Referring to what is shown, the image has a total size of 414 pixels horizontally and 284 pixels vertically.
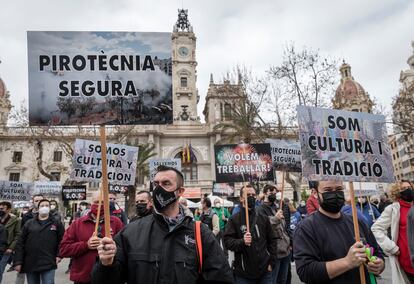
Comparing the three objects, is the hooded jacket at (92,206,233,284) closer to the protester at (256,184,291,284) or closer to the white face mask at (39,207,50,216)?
the protester at (256,184,291,284)

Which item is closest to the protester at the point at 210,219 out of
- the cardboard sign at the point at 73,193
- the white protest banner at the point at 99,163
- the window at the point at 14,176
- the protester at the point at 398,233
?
the white protest banner at the point at 99,163

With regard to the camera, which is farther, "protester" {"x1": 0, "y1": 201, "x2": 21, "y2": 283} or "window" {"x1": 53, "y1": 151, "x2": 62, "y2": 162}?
"window" {"x1": 53, "y1": 151, "x2": 62, "y2": 162}

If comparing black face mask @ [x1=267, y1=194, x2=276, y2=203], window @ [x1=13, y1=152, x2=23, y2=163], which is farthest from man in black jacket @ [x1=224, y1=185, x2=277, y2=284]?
window @ [x1=13, y1=152, x2=23, y2=163]

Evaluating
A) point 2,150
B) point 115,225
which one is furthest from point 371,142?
point 2,150

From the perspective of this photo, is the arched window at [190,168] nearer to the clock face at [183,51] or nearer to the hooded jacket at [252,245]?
the clock face at [183,51]

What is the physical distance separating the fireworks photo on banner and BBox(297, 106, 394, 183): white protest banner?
5985mm

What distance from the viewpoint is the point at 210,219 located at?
32.9 feet

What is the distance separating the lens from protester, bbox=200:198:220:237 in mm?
9677

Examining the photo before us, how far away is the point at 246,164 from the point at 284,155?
1078 millimetres

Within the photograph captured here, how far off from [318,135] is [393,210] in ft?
7.22

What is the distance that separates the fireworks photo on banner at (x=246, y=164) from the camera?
10.1 metres

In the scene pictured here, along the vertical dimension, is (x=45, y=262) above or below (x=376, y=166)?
below

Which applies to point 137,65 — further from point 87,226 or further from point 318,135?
point 87,226

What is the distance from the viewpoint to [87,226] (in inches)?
195
